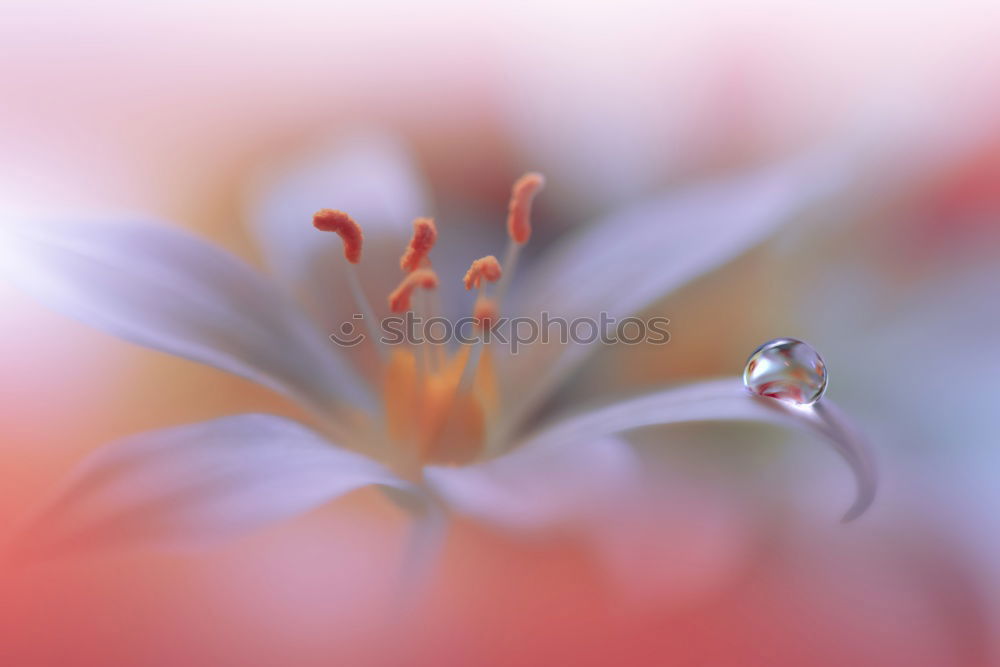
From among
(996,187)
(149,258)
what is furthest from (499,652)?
(996,187)

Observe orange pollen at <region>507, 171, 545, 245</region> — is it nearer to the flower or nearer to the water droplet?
the flower

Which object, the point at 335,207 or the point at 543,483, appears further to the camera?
the point at 335,207

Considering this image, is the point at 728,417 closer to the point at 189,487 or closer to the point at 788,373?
the point at 788,373

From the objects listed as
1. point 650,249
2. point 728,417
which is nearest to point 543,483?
point 728,417

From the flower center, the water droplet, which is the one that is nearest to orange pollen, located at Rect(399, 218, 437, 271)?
the flower center

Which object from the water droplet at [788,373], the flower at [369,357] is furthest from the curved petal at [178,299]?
the water droplet at [788,373]

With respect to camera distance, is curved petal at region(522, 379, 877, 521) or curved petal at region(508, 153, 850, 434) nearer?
curved petal at region(522, 379, 877, 521)
